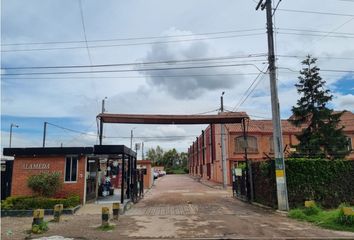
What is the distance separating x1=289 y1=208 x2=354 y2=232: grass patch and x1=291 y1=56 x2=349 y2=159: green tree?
1507cm

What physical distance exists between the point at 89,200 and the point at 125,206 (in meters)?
5.02

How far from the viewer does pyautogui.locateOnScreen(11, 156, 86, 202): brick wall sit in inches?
801

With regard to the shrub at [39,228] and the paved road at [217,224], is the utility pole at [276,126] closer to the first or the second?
the paved road at [217,224]

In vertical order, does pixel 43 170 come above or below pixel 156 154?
below

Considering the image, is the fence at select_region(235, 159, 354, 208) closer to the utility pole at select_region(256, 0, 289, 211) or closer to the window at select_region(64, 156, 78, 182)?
the utility pole at select_region(256, 0, 289, 211)

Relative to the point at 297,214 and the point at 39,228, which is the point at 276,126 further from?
the point at 39,228

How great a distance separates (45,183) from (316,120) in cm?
2249

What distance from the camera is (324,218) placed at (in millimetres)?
14016

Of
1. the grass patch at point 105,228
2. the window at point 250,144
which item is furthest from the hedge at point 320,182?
the window at point 250,144

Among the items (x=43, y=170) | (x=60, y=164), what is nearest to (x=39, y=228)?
(x=60, y=164)

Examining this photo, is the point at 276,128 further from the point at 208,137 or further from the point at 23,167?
the point at 208,137

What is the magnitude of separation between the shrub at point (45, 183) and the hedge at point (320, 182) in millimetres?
11567

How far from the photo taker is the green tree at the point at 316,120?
30.3 m

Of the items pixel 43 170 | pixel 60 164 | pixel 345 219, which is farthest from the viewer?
pixel 60 164
